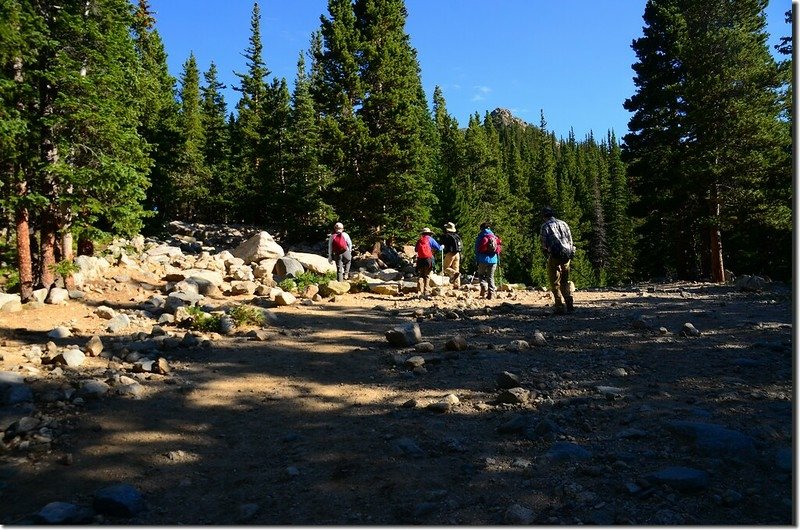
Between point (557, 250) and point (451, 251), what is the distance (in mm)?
6903

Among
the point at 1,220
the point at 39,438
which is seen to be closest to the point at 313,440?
the point at 39,438

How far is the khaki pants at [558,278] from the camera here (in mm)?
10328

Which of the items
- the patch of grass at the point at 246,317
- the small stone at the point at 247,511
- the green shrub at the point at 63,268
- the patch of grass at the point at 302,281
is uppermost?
the green shrub at the point at 63,268

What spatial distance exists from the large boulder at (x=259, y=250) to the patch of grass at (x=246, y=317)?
439 inches

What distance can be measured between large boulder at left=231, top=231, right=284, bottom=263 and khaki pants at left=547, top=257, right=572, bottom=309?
13677mm

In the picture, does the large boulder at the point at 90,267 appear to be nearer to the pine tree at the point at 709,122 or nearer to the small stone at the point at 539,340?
the small stone at the point at 539,340

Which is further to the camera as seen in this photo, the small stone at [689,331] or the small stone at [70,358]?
the small stone at [689,331]

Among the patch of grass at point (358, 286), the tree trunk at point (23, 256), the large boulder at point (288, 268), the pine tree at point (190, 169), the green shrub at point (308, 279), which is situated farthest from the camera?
the pine tree at point (190, 169)

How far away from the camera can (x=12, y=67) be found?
37.0 feet

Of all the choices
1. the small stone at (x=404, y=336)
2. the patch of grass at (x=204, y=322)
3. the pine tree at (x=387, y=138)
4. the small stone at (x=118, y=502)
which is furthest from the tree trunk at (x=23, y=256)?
the pine tree at (x=387, y=138)

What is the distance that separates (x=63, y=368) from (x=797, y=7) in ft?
31.2

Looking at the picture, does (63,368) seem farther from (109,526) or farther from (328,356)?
(109,526)

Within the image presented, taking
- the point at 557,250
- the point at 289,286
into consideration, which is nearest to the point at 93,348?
the point at 289,286

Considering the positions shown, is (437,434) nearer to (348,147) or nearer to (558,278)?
(558,278)
